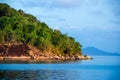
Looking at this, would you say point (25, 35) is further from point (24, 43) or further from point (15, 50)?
point (15, 50)

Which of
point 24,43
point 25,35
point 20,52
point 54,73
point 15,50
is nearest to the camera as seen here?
point 54,73

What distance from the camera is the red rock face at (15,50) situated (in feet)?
577

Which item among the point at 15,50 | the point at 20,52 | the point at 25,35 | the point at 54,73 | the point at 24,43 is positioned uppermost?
the point at 25,35

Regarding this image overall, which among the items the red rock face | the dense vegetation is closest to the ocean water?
the red rock face

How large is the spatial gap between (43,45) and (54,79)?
375 ft

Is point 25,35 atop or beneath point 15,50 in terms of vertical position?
atop

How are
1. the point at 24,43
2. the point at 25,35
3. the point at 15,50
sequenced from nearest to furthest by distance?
the point at 15,50
the point at 24,43
the point at 25,35

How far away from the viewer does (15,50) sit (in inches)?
7077

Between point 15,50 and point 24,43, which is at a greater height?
point 24,43

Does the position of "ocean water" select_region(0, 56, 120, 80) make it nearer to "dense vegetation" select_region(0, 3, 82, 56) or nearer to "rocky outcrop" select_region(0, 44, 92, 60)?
"rocky outcrop" select_region(0, 44, 92, 60)

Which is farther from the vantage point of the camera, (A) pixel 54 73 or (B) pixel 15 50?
(B) pixel 15 50

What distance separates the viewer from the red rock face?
577ft

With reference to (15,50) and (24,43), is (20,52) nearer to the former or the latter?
(15,50)

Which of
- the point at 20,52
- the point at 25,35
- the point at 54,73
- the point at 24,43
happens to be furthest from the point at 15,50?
the point at 54,73
